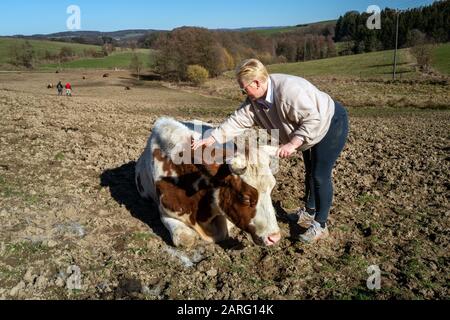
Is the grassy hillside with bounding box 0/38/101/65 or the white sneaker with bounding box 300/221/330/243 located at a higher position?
the grassy hillside with bounding box 0/38/101/65

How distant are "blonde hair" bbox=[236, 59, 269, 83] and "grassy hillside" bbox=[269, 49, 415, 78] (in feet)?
162

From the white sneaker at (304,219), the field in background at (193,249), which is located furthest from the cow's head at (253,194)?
the white sneaker at (304,219)

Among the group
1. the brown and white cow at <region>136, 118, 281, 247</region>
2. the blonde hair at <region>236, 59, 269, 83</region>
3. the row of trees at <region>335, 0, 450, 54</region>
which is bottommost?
the brown and white cow at <region>136, 118, 281, 247</region>

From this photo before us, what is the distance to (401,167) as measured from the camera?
26.1 ft

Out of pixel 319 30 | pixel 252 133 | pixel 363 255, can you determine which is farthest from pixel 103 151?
pixel 319 30

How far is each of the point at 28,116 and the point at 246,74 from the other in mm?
7975

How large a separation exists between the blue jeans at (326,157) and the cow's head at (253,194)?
703mm

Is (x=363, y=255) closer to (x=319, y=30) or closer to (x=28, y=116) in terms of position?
(x=28, y=116)

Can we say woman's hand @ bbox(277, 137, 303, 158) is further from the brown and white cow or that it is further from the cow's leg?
the cow's leg

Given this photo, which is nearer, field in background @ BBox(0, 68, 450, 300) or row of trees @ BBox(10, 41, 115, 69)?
field in background @ BBox(0, 68, 450, 300)

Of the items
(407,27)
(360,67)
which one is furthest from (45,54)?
(407,27)

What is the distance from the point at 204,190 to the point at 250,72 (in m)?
1.42

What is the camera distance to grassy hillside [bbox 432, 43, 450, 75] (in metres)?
49.0

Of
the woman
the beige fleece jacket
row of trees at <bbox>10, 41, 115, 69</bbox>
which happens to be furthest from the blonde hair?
row of trees at <bbox>10, 41, 115, 69</bbox>
